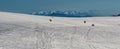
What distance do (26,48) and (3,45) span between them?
4.79ft

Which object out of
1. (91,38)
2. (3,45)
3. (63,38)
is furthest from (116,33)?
(3,45)

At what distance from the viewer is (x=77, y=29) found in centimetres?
1759

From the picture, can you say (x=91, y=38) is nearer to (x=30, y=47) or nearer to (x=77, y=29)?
(x=77, y=29)

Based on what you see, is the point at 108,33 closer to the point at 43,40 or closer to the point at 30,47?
the point at 43,40

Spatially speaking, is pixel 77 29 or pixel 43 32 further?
pixel 77 29

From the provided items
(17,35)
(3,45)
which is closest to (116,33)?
(17,35)

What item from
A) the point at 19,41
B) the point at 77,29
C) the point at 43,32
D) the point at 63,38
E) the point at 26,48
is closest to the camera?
the point at 26,48

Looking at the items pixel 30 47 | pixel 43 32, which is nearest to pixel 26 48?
pixel 30 47

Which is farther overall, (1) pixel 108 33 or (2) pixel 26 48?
(1) pixel 108 33

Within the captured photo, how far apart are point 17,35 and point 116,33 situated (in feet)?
24.8

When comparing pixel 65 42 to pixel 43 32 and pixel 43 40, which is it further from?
pixel 43 32

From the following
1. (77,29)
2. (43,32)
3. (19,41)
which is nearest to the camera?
(19,41)

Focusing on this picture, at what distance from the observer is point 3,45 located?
12547mm

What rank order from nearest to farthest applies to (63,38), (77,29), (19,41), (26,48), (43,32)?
(26,48) → (19,41) → (63,38) → (43,32) → (77,29)
